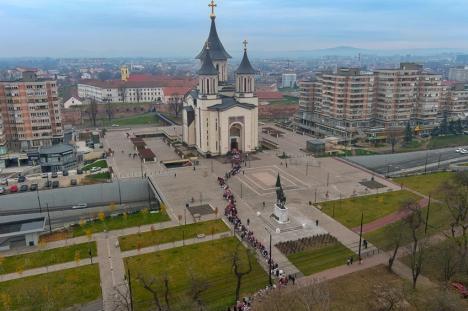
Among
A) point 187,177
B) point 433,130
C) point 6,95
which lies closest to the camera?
point 187,177

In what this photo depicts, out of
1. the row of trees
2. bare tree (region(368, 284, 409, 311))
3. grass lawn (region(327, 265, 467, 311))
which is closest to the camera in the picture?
bare tree (region(368, 284, 409, 311))

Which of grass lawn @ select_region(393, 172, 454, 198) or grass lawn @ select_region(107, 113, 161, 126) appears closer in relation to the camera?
grass lawn @ select_region(393, 172, 454, 198)

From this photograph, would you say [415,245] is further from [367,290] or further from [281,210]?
[281,210]

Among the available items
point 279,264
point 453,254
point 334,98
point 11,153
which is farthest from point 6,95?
point 453,254

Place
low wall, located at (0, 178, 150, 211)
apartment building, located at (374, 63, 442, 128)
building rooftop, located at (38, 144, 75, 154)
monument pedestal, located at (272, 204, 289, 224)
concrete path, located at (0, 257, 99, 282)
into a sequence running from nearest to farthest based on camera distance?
concrete path, located at (0, 257, 99, 282) < monument pedestal, located at (272, 204, 289, 224) < low wall, located at (0, 178, 150, 211) < building rooftop, located at (38, 144, 75, 154) < apartment building, located at (374, 63, 442, 128)

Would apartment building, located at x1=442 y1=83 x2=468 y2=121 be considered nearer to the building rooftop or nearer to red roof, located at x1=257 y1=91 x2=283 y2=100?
red roof, located at x1=257 y1=91 x2=283 y2=100

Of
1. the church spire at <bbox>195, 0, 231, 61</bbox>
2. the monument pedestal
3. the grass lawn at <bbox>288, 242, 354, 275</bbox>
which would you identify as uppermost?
the church spire at <bbox>195, 0, 231, 61</bbox>

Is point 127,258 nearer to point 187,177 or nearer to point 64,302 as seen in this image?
point 64,302

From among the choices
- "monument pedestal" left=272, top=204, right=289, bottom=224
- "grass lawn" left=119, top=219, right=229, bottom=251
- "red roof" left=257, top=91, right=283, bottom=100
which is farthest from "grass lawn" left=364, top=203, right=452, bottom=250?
"red roof" left=257, top=91, right=283, bottom=100
